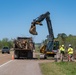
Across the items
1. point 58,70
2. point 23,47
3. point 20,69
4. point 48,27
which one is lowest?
point 58,70

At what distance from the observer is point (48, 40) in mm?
44469

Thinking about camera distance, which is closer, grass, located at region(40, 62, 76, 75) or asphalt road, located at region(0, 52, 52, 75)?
grass, located at region(40, 62, 76, 75)

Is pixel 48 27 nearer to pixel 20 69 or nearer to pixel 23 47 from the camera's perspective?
pixel 23 47

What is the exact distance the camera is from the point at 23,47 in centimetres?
4306

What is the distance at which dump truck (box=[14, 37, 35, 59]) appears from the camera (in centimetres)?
4297

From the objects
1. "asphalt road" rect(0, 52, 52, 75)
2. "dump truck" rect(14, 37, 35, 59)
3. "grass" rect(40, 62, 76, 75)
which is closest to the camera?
"grass" rect(40, 62, 76, 75)

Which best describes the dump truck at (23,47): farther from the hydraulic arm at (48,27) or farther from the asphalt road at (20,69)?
the asphalt road at (20,69)

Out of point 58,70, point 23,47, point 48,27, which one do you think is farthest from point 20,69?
point 48,27

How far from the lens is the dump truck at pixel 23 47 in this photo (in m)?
43.0

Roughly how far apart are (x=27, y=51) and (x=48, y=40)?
3.32m

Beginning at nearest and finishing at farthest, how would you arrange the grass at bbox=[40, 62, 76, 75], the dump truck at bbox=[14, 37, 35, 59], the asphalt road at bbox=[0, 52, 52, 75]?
the grass at bbox=[40, 62, 76, 75] < the asphalt road at bbox=[0, 52, 52, 75] < the dump truck at bbox=[14, 37, 35, 59]

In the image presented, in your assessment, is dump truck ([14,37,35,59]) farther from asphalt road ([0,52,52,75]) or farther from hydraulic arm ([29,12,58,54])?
asphalt road ([0,52,52,75])

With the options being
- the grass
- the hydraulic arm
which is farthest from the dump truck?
the grass

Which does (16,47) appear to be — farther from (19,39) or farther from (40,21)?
(40,21)
